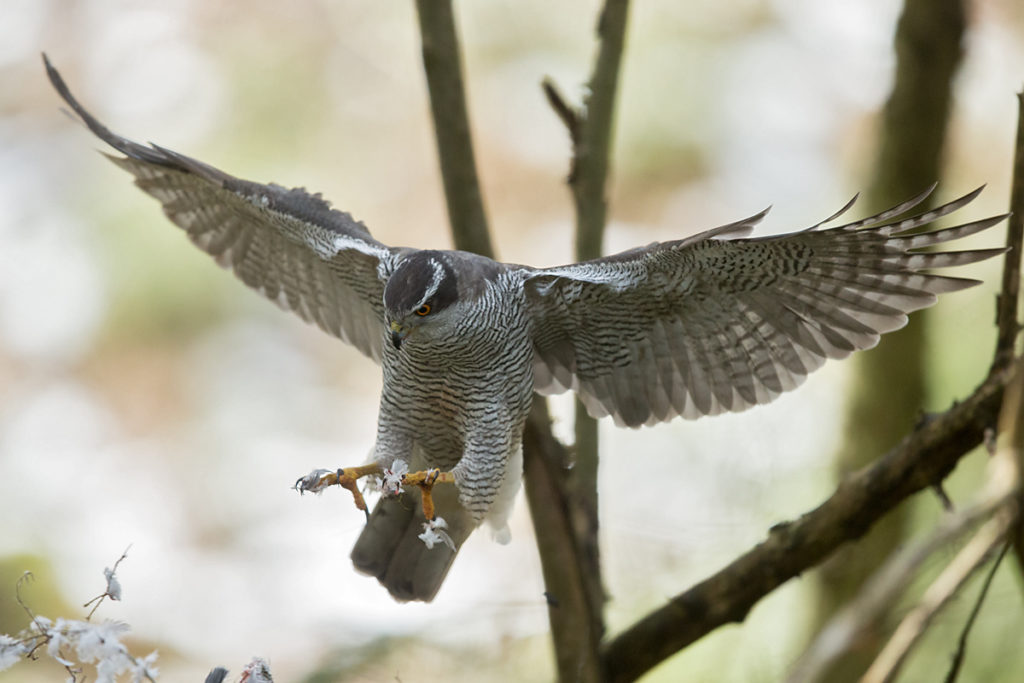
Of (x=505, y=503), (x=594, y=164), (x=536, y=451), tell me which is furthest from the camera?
(x=594, y=164)

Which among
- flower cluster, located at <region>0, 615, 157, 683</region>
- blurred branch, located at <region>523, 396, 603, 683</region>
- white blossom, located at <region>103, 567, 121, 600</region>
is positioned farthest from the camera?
blurred branch, located at <region>523, 396, 603, 683</region>

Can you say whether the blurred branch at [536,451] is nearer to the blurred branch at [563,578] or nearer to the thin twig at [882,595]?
the blurred branch at [563,578]

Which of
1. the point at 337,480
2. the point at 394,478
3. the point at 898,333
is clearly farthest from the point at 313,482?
the point at 898,333

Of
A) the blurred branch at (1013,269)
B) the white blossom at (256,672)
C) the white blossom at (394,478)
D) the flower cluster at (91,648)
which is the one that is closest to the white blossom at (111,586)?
the flower cluster at (91,648)

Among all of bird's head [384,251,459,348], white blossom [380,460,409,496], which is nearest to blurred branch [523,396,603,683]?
white blossom [380,460,409,496]

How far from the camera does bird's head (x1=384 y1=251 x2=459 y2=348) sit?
331 centimetres

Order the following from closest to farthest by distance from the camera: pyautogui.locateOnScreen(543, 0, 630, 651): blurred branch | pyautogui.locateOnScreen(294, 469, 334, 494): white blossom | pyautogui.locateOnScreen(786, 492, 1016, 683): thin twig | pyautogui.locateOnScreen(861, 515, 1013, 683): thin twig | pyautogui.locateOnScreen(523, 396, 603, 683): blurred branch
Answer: pyautogui.locateOnScreen(786, 492, 1016, 683): thin twig, pyautogui.locateOnScreen(861, 515, 1013, 683): thin twig, pyautogui.locateOnScreen(294, 469, 334, 494): white blossom, pyautogui.locateOnScreen(523, 396, 603, 683): blurred branch, pyautogui.locateOnScreen(543, 0, 630, 651): blurred branch

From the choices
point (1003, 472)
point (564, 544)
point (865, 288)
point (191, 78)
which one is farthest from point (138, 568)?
point (1003, 472)

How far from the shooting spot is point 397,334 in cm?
338

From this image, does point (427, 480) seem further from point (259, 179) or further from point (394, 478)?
point (259, 179)

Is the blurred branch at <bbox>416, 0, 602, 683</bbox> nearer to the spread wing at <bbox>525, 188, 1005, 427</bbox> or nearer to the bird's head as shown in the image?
the spread wing at <bbox>525, 188, 1005, 427</bbox>

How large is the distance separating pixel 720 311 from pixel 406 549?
1586mm

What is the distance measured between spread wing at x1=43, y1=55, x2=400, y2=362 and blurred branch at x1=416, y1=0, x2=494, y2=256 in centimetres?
42

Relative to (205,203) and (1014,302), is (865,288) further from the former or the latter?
(205,203)
